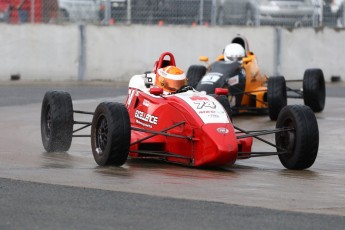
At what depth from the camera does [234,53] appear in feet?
67.9

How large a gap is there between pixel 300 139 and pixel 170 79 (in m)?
2.34

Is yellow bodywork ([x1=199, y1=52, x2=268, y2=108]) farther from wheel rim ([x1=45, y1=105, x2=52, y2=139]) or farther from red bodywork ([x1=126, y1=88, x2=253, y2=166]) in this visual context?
red bodywork ([x1=126, y1=88, x2=253, y2=166])

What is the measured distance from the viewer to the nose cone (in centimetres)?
1225

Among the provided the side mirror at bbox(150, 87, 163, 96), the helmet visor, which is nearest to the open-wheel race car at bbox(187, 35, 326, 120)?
the helmet visor

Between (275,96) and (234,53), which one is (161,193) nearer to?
(275,96)

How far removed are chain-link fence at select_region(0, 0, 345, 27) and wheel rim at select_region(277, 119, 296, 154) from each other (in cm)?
1562

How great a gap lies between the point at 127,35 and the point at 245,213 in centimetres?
1932

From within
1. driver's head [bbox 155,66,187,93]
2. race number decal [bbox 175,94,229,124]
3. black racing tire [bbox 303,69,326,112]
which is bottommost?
black racing tire [bbox 303,69,326,112]

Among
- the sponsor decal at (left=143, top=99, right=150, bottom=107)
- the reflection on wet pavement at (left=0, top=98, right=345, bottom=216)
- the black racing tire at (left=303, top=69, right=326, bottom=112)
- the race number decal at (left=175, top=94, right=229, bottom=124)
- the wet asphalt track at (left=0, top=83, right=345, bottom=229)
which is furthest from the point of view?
the black racing tire at (left=303, top=69, right=326, bottom=112)

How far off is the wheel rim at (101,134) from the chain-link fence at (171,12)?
15.2 m

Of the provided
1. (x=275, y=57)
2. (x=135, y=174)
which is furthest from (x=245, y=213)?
(x=275, y=57)

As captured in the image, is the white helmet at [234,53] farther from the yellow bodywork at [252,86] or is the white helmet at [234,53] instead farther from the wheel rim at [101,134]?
the wheel rim at [101,134]

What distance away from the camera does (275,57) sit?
27.7 meters

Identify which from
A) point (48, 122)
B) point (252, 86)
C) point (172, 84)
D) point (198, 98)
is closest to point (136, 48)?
point (252, 86)
